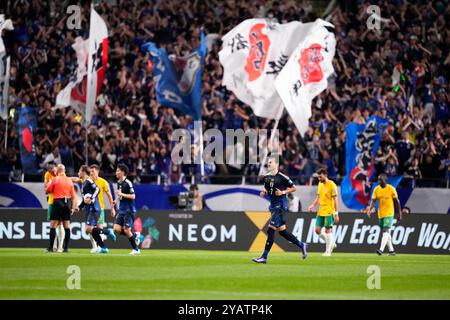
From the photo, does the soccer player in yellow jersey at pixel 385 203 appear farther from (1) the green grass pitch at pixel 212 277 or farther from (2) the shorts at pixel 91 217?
(2) the shorts at pixel 91 217

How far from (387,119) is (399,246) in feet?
14.0

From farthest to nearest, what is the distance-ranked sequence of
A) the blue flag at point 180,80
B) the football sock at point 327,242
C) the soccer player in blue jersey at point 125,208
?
the blue flag at point 180,80 < the football sock at point 327,242 < the soccer player in blue jersey at point 125,208

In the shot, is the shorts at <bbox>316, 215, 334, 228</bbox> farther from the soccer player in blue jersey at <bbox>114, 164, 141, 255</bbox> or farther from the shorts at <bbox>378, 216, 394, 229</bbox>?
the soccer player in blue jersey at <bbox>114, 164, 141, 255</bbox>

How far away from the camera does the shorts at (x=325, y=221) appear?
2941 cm

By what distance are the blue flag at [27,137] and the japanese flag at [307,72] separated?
8.12 metres

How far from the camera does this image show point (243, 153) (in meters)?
33.7

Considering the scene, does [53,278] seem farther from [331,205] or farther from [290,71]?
[290,71]

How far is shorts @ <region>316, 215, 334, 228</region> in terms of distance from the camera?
29406 millimetres

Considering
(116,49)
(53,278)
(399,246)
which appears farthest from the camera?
(116,49)

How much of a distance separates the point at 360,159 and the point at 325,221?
3.86m

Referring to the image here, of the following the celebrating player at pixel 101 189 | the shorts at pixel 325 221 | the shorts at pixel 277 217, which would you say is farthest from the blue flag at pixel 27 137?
the shorts at pixel 277 217

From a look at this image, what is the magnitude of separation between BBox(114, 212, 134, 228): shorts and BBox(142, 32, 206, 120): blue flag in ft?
20.9

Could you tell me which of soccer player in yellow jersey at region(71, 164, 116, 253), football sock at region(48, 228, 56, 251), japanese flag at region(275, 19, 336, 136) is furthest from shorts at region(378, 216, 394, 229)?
football sock at region(48, 228, 56, 251)
